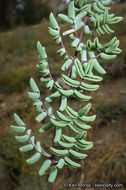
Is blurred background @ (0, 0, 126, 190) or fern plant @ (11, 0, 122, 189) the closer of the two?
fern plant @ (11, 0, 122, 189)

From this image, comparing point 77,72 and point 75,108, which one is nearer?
point 77,72

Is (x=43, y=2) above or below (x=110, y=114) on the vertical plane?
above

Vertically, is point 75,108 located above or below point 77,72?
below

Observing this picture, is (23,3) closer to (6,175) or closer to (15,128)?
(6,175)

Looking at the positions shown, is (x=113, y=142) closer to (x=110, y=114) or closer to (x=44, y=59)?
(x=110, y=114)

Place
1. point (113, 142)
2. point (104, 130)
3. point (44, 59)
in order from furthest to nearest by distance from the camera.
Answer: point (104, 130), point (113, 142), point (44, 59)

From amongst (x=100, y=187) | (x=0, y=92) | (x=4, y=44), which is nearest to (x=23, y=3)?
(x=4, y=44)

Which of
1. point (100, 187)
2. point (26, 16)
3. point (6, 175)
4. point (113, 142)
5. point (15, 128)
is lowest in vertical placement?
point (113, 142)

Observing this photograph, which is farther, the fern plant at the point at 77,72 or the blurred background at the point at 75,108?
the blurred background at the point at 75,108

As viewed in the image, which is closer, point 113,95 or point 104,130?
point 104,130

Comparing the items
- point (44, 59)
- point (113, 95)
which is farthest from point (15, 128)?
point (113, 95)

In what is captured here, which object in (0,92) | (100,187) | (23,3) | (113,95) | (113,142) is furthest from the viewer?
(23,3)
